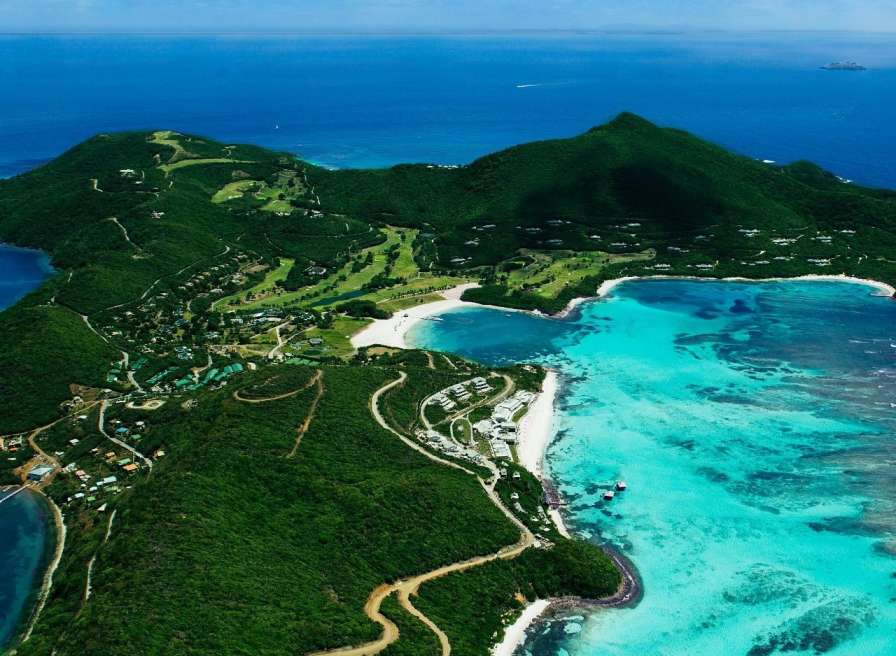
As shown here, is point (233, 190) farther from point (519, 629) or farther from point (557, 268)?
point (519, 629)

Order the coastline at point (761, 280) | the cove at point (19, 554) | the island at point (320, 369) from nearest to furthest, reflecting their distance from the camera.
Answer: the island at point (320, 369) → the cove at point (19, 554) → the coastline at point (761, 280)

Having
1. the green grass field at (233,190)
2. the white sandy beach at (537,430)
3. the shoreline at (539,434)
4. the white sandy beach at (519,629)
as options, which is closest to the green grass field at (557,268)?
the shoreline at (539,434)

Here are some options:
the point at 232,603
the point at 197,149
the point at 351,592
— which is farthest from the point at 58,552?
the point at 197,149

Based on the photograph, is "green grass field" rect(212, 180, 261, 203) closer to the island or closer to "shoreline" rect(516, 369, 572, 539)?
the island

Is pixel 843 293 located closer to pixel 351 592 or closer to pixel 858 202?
pixel 858 202

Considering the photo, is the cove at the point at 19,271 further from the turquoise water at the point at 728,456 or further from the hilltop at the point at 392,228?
the turquoise water at the point at 728,456
